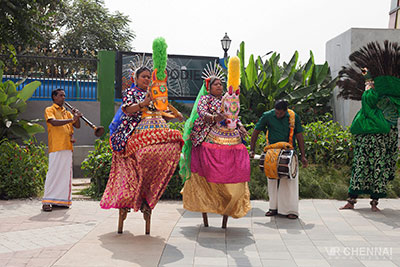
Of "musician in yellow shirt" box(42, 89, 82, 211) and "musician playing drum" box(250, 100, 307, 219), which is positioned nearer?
"musician playing drum" box(250, 100, 307, 219)

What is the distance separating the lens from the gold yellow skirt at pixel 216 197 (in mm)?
5781

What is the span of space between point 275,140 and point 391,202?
3007 mm

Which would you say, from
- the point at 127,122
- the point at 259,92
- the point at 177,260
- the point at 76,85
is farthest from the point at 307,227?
the point at 76,85

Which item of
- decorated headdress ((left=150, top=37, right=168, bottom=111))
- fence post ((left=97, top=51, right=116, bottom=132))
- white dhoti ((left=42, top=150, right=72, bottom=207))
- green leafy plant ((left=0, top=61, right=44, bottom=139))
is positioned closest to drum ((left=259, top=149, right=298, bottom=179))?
decorated headdress ((left=150, top=37, right=168, bottom=111))

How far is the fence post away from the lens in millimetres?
12766

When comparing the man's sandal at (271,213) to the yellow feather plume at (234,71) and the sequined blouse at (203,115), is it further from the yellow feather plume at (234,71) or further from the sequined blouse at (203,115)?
the yellow feather plume at (234,71)

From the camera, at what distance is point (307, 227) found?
6.22 meters

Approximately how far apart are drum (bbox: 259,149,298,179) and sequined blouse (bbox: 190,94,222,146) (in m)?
1.21

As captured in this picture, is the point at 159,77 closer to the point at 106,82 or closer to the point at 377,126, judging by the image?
the point at 377,126

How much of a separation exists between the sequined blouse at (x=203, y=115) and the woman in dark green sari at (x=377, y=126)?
280cm

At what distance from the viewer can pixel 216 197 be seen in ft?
19.5

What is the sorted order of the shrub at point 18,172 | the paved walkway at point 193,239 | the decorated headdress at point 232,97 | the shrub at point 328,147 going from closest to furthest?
the paved walkway at point 193,239 < the decorated headdress at point 232,97 < the shrub at point 18,172 < the shrub at point 328,147

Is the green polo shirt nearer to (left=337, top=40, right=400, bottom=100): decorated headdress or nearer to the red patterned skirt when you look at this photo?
(left=337, top=40, right=400, bottom=100): decorated headdress

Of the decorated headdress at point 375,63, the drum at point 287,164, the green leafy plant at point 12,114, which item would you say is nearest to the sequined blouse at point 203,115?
the drum at point 287,164
